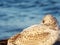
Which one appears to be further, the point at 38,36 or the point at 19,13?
the point at 19,13

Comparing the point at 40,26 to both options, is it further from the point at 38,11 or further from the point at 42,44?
the point at 38,11

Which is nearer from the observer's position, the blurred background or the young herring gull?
the young herring gull

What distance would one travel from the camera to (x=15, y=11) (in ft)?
44.8

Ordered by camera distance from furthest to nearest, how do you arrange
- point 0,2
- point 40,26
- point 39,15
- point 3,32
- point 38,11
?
1. point 0,2
2. point 38,11
3. point 39,15
4. point 3,32
5. point 40,26

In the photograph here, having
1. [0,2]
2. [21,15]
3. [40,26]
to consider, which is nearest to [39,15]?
[21,15]

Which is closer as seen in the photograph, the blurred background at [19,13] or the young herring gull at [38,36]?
the young herring gull at [38,36]

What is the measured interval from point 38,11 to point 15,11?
3.50ft

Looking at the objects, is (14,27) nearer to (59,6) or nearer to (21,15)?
→ (21,15)

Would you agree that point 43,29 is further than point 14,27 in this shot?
No

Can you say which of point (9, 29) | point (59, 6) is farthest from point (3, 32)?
point (59, 6)

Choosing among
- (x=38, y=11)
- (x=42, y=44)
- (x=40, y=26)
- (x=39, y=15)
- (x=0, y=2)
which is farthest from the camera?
(x=0, y=2)

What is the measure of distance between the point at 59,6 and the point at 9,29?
357 cm

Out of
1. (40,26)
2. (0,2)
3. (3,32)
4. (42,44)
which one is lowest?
(42,44)

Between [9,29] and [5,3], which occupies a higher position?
[5,3]
